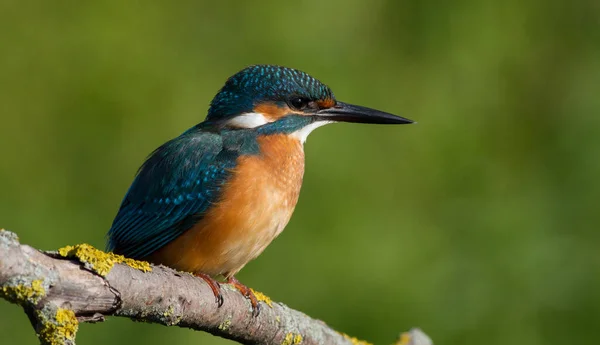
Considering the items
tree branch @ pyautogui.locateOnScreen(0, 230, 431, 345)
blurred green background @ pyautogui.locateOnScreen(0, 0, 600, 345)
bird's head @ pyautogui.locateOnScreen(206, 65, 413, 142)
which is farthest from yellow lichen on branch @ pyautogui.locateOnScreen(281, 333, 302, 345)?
blurred green background @ pyautogui.locateOnScreen(0, 0, 600, 345)

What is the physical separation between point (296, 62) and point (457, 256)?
135 centimetres

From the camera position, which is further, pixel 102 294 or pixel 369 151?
pixel 369 151

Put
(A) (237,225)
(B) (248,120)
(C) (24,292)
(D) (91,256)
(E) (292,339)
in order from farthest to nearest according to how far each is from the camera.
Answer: (B) (248,120), (A) (237,225), (E) (292,339), (D) (91,256), (C) (24,292)

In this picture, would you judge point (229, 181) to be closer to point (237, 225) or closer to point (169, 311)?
point (237, 225)

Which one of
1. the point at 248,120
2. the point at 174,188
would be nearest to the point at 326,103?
the point at 248,120

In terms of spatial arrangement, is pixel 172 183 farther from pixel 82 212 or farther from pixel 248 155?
pixel 82 212

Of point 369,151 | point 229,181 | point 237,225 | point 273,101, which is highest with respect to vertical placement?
point 369,151

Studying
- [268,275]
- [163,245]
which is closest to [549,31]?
[268,275]

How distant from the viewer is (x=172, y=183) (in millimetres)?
3230

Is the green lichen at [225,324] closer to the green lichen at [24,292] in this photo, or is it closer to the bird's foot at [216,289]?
the bird's foot at [216,289]

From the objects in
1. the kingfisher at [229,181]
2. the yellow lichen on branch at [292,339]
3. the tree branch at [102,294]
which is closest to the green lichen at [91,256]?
the tree branch at [102,294]

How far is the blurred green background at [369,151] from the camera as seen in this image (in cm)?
454

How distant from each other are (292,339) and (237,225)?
16.6 inches

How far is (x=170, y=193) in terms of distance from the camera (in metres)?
3.21
